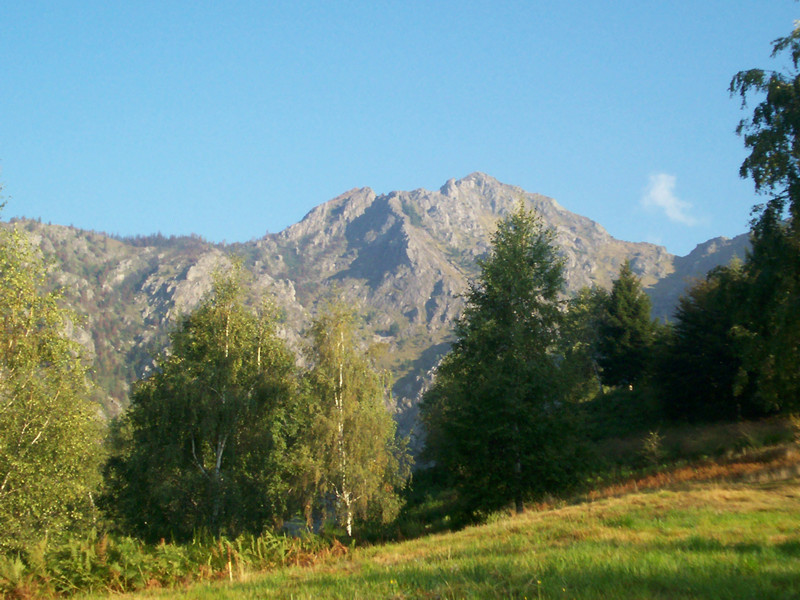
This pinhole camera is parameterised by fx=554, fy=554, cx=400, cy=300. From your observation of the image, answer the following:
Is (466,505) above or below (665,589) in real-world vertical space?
below

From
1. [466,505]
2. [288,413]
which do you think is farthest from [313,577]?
[288,413]

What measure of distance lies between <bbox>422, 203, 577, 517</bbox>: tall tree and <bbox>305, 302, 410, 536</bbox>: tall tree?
15.0ft

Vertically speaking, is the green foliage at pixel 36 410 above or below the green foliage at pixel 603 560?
above

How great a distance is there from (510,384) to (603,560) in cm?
1797

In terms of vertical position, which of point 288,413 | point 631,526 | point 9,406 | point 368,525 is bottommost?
point 368,525

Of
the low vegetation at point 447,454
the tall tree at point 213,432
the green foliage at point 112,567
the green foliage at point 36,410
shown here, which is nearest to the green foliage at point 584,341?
the low vegetation at point 447,454

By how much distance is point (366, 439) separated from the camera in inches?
1250

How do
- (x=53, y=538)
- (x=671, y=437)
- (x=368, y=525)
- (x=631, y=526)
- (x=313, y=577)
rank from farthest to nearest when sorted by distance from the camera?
1. (x=671, y=437)
2. (x=368, y=525)
3. (x=53, y=538)
4. (x=631, y=526)
5. (x=313, y=577)

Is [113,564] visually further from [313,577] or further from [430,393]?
[430,393]

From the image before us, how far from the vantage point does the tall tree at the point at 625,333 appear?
50.8m

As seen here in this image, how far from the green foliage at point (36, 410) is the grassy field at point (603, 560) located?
10.9 meters

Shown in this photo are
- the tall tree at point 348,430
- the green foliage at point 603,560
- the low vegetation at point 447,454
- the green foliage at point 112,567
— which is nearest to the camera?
the green foliage at point 603,560

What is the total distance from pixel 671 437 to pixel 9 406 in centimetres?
3464

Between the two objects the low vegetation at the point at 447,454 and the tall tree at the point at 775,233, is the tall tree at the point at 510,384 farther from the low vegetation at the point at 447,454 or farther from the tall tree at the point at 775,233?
the tall tree at the point at 775,233
